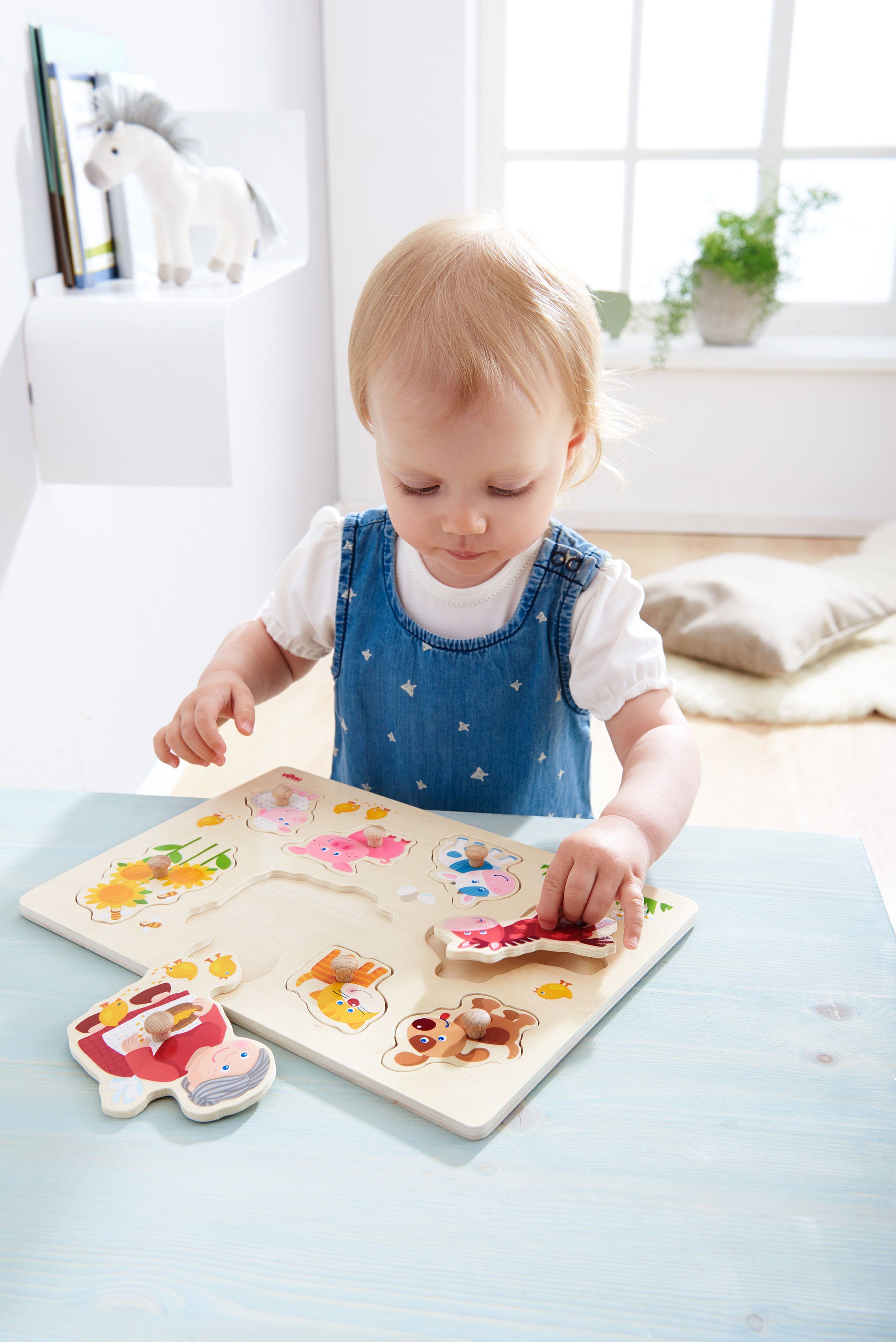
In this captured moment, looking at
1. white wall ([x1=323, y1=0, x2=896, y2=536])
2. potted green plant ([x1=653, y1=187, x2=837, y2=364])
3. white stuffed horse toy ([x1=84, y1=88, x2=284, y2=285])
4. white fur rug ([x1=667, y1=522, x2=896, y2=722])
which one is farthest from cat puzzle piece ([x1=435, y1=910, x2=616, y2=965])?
potted green plant ([x1=653, y1=187, x2=837, y2=364])

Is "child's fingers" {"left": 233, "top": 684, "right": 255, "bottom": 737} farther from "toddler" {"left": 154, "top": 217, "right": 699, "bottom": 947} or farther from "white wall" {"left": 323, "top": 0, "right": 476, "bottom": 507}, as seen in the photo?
"white wall" {"left": 323, "top": 0, "right": 476, "bottom": 507}

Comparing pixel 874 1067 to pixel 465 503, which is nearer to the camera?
pixel 874 1067

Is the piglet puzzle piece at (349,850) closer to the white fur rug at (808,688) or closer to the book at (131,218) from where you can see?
the book at (131,218)

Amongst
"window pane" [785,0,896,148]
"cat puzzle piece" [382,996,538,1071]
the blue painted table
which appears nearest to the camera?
the blue painted table

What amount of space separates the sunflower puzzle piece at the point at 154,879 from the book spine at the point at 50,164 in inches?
34.5

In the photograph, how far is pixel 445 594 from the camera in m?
0.90

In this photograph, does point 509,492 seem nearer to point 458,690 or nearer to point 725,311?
point 458,690

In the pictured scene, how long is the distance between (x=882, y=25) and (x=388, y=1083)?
322 cm

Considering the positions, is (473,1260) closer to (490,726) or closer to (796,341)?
(490,726)

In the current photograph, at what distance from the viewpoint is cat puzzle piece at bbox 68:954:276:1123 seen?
46 cm

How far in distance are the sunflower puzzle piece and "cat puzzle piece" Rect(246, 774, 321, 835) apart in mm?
34

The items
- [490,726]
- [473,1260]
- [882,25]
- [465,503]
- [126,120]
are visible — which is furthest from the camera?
[882,25]

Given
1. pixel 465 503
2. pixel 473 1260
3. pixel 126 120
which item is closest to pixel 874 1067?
pixel 473 1260

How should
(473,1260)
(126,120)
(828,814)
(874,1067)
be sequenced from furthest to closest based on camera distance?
(828,814) → (126,120) → (874,1067) → (473,1260)
